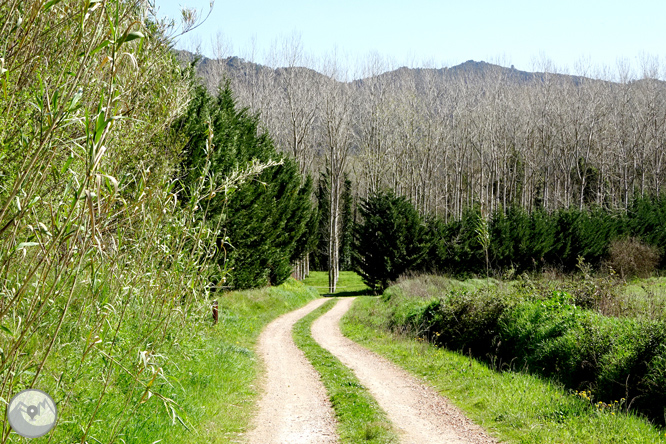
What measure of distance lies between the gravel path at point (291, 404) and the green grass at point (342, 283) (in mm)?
21004

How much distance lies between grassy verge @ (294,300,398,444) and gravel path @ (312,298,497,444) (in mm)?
199

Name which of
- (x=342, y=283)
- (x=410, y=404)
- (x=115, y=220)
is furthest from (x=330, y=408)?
(x=342, y=283)

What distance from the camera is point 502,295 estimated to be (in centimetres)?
1315

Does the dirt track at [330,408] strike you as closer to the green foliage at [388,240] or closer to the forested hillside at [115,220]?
the forested hillside at [115,220]

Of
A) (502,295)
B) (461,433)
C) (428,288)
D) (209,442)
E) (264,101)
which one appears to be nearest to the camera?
(209,442)

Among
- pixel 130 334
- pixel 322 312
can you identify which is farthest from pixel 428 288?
pixel 130 334

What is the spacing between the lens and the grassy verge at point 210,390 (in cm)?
547

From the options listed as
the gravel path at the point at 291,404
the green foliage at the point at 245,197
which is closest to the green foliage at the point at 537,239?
the green foliage at the point at 245,197

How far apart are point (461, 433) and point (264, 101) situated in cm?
4235

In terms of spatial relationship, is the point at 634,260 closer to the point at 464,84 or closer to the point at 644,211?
the point at 644,211

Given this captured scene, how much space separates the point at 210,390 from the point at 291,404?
4.45 feet

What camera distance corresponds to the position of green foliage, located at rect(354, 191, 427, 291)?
31.0m

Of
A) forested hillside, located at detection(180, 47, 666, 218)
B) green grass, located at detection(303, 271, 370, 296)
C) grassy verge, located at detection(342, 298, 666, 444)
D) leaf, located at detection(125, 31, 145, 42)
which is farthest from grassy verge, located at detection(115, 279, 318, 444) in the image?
forested hillside, located at detection(180, 47, 666, 218)

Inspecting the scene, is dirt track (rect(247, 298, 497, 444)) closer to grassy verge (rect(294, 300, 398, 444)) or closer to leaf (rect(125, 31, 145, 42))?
grassy verge (rect(294, 300, 398, 444))
